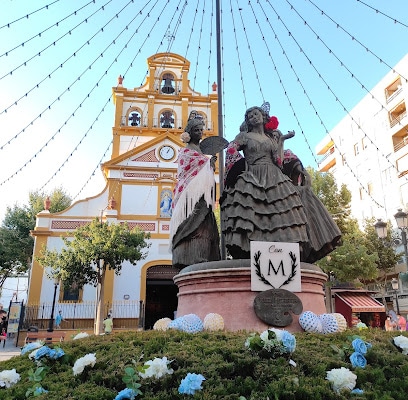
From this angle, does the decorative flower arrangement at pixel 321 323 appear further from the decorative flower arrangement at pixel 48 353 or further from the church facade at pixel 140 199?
the church facade at pixel 140 199

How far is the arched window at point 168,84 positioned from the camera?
26.8 meters

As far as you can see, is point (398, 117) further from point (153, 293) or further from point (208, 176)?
point (208, 176)

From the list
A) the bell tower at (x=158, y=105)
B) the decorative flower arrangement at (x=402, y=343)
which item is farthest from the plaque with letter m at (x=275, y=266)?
the bell tower at (x=158, y=105)

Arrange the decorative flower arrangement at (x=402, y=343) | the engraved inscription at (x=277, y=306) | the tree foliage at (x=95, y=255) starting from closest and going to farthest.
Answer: the decorative flower arrangement at (x=402, y=343)
the engraved inscription at (x=277, y=306)
the tree foliage at (x=95, y=255)

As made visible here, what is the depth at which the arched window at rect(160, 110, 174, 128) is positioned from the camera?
25934mm

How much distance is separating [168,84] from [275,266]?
2366cm

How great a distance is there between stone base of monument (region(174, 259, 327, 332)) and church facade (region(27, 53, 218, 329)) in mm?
16115

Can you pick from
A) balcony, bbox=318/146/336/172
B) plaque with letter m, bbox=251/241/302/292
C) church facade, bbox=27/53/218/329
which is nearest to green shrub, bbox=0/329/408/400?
plaque with letter m, bbox=251/241/302/292

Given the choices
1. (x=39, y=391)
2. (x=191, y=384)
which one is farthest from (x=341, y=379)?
(x=39, y=391)

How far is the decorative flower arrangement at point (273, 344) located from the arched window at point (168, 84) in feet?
81.8

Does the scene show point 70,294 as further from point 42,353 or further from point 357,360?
point 357,360

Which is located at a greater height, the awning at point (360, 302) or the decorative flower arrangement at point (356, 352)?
the awning at point (360, 302)

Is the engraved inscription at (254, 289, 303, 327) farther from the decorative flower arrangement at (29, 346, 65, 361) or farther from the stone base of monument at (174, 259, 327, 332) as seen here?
the decorative flower arrangement at (29, 346, 65, 361)

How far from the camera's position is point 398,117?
24531 millimetres
